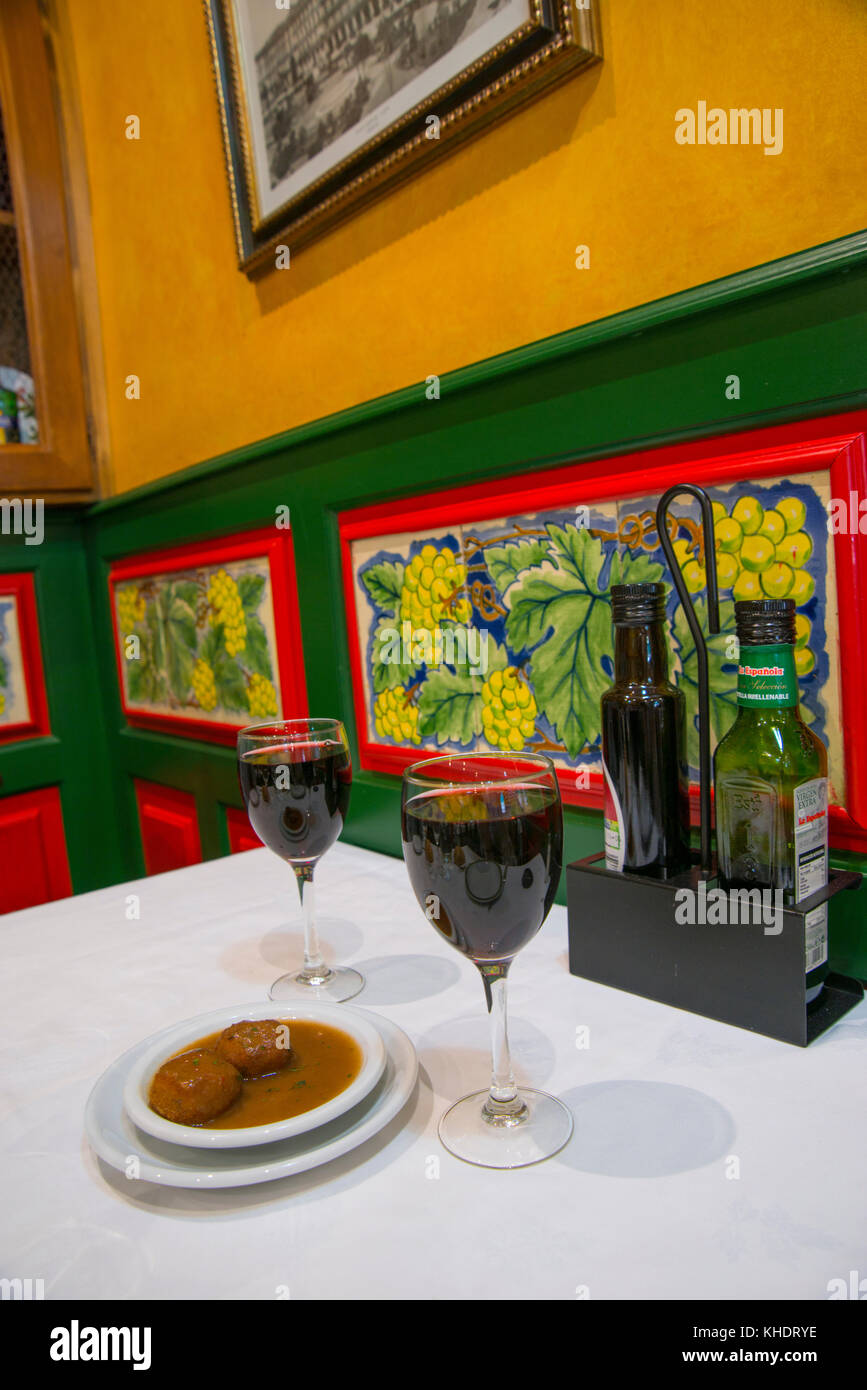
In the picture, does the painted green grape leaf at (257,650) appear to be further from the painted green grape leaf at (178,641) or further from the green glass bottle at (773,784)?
the green glass bottle at (773,784)

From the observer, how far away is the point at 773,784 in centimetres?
65

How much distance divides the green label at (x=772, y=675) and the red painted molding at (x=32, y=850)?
1.75 m

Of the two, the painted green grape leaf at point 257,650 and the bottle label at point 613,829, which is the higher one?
the painted green grape leaf at point 257,650

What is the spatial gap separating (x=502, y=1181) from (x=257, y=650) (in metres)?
1.15

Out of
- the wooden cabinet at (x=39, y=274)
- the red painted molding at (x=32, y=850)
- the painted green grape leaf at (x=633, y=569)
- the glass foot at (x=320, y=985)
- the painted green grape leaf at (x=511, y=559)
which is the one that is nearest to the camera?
the glass foot at (x=320, y=985)

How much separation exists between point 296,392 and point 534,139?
1.90 feet

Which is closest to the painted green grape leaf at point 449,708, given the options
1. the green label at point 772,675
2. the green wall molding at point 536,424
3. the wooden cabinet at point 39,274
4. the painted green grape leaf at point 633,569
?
the green wall molding at point 536,424

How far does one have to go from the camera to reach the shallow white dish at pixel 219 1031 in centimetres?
48

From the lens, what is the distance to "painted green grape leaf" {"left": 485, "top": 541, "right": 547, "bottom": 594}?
998 mm

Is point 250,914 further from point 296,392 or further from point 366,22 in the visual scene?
point 366,22

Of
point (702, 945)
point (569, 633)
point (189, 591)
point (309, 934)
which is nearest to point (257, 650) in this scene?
point (189, 591)

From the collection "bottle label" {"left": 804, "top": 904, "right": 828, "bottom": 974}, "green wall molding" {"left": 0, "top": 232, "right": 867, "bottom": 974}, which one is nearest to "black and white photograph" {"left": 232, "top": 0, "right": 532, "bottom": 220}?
"green wall molding" {"left": 0, "top": 232, "right": 867, "bottom": 974}

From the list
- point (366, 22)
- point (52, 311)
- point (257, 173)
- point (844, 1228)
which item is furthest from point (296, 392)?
point (844, 1228)

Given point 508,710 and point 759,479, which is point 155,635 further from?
point 759,479
